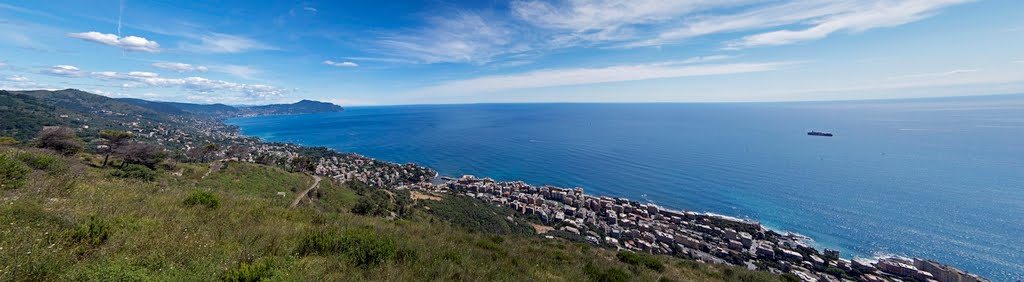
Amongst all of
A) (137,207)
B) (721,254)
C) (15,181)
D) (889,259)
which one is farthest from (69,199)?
(889,259)

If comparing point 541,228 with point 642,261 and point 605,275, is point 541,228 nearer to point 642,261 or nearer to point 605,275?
point 642,261

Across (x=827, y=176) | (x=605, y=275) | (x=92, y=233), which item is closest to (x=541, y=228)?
(x=605, y=275)

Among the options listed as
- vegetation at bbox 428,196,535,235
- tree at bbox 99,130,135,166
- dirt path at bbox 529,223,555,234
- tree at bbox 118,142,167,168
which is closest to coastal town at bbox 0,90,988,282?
dirt path at bbox 529,223,555,234

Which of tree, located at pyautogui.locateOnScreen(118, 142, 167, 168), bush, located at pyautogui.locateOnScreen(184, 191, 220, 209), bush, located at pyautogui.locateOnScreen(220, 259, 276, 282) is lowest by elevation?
tree, located at pyautogui.locateOnScreen(118, 142, 167, 168)

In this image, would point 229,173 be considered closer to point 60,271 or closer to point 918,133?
point 60,271

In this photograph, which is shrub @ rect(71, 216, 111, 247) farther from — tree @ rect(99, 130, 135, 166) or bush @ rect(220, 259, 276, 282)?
tree @ rect(99, 130, 135, 166)

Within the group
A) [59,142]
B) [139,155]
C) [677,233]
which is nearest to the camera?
[59,142]
